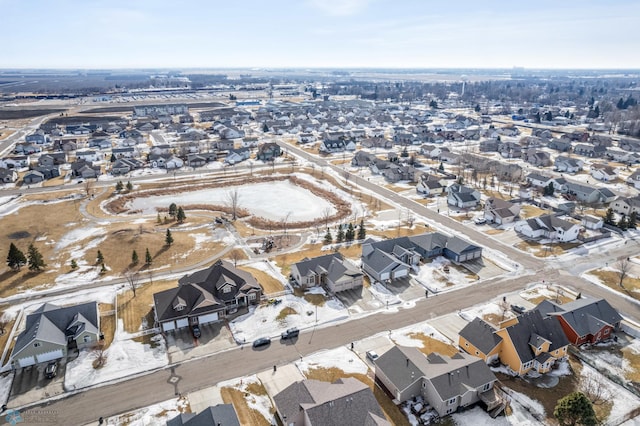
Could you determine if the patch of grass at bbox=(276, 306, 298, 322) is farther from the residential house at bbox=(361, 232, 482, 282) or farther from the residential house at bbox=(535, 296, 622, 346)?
the residential house at bbox=(535, 296, 622, 346)

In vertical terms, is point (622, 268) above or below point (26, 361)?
above

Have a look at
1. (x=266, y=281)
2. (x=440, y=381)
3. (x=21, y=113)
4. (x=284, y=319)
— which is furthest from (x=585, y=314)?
(x=21, y=113)

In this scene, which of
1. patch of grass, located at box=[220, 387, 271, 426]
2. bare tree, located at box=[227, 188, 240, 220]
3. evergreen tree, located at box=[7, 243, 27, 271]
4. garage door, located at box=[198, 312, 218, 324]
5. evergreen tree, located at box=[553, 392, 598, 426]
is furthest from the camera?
bare tree, located at box=[227, 188, 240, 220]

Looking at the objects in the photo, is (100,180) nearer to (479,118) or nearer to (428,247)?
(428,247)

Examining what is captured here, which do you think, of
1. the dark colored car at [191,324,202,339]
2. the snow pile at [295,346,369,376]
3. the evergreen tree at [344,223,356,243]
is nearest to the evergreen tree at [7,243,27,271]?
the dark colored car at [191,324,202,339]

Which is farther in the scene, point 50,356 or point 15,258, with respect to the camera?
point 15,258

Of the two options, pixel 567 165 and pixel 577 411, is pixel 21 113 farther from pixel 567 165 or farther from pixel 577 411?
pixel 577 411
